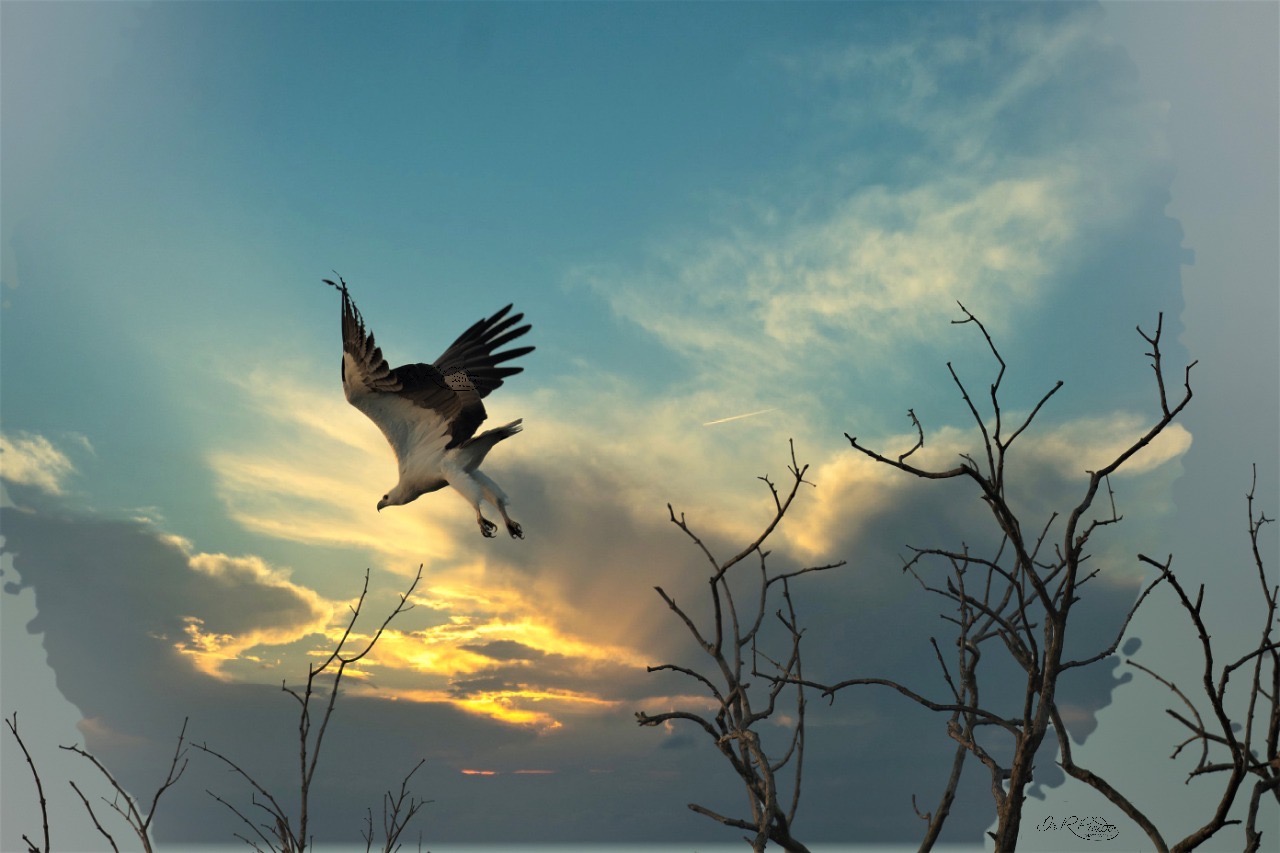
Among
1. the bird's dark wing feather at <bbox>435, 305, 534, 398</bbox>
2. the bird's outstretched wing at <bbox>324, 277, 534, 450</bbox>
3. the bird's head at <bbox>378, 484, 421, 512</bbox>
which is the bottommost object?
the bird's head at <bbox>378, 484, 421, 512</bbox>

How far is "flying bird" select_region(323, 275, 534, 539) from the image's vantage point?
8.10 metres

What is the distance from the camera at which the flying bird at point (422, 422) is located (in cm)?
810

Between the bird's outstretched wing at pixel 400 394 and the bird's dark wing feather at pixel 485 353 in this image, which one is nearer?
the bird's outstretched wing at pixel 400 394

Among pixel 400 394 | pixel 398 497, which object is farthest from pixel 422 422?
pixel 398 497

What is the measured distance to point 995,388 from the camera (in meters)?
2.47

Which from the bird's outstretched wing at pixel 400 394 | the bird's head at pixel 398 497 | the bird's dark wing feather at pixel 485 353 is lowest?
the bird's head at pixel 398 497

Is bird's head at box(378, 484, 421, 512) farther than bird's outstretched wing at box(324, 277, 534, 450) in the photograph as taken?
Yes

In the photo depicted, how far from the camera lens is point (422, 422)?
337 inches

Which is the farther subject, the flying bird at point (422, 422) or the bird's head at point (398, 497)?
the bird's head at point (398, 497)

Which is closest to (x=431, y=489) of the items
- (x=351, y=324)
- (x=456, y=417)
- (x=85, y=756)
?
(x=456, y=417)

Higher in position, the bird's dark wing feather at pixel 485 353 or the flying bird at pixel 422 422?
the bird's dark wing feather at pixel 485 353

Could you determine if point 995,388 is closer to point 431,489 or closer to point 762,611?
point 762,611

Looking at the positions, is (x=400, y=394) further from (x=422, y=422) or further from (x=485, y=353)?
(x=485, y=353)

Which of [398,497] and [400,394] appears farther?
[398,497]
